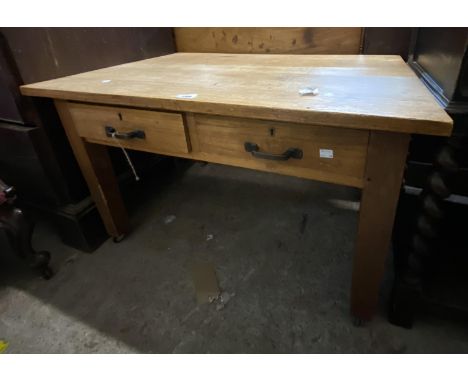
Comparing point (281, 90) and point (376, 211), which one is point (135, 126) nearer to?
point (281, 90)

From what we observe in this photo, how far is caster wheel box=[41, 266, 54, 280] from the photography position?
1231 mm

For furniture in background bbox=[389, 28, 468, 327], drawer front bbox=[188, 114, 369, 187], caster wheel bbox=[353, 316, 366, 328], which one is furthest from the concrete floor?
drawer front bbox=[188, 114, 369, 187]

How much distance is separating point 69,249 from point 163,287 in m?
0.52

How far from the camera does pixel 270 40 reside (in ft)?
4.80

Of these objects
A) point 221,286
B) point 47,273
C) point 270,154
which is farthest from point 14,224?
point 270,154

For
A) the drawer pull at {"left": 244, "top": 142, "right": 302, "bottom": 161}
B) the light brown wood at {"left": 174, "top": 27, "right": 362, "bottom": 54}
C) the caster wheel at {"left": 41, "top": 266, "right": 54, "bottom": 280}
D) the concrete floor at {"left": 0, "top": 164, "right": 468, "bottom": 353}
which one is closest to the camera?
the drawer pull at {"left": 244, "top": 142, "right": 302, "bottom": 161}

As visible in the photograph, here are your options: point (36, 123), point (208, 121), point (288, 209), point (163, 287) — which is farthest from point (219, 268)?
point (36, 123)

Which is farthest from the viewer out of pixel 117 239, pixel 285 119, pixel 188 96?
pixel 117 239

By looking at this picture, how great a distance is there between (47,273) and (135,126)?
2.51ft

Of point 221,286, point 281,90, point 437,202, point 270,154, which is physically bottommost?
point 221,286

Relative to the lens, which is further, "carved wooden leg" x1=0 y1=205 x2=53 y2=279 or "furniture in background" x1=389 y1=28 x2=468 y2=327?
"carved wooden leg" x1=0 y1=205 x2=53 y2=279

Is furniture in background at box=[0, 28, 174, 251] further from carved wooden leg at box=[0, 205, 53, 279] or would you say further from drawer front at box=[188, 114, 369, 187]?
drawer front at box=[188, 114, 369, 187]

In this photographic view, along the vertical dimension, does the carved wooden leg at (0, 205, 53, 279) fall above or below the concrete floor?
above
